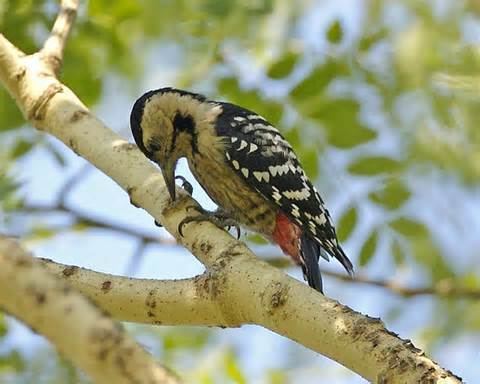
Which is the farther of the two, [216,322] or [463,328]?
[463,328]

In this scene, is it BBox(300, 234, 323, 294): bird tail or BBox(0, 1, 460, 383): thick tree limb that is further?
BBox(300, 234, 323, 294): bird tail

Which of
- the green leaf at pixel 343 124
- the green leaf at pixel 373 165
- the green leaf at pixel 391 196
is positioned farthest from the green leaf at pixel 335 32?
the green leaf at pixel 391 196

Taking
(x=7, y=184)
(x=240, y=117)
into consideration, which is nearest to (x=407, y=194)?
(x=240, y=117)

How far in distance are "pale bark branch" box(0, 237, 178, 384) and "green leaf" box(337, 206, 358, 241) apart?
309 cm

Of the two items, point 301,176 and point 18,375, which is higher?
point 301,176

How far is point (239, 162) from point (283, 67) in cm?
48

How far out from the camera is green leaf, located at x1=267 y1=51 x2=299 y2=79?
4.59 meters

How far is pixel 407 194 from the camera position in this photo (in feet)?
15.3

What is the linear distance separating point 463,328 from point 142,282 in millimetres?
3178

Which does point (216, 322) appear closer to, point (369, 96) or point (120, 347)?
point (120, 347)

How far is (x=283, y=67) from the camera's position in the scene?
15.0 feet

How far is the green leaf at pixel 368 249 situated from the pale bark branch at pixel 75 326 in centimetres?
299

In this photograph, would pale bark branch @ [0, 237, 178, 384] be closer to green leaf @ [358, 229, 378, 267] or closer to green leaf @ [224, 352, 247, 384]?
green leaf @ [224, 352, 247, 384]

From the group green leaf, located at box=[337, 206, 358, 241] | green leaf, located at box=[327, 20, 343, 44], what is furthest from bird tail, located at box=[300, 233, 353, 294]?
green leaf, located at box=[327, 20, 343, 44]
